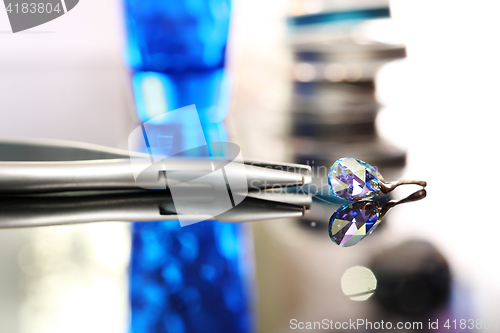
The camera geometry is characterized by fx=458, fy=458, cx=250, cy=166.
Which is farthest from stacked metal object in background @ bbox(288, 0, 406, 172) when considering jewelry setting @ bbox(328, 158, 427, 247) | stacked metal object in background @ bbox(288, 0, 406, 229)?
jewelry setting @ bbox(328, 158, 427, 247)

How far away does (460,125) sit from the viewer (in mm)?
428

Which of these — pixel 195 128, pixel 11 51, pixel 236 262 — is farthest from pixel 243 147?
pixel 11 51

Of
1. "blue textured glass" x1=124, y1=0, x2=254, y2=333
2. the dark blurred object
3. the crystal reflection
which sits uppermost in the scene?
"blue textured glass" x1=124, y1=0, x2=254, y2=333

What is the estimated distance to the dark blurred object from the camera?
176 mm

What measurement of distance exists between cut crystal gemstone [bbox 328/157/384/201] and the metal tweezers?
2cm

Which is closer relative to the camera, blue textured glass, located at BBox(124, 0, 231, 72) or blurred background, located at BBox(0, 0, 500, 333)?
blurred background, located at BBox(0, 0, 500, 333)

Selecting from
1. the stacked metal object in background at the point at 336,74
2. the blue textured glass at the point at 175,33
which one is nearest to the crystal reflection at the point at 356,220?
the stacked metal object in background at the point at 336,74

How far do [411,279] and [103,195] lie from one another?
0.16 m

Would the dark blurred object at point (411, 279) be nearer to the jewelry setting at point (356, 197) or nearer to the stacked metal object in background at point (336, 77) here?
the jewelry setting at point (356, 197)

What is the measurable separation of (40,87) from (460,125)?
47 centimetres

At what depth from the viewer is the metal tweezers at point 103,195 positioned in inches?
9.0

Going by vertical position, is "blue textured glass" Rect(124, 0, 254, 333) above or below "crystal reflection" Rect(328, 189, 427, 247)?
above

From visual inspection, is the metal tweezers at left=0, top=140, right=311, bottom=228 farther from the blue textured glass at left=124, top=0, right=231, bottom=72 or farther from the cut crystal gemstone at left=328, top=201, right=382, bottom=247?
the blue textured glass at left=124, top=0, right=231, bottom=72

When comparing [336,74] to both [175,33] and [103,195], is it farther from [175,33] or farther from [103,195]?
[103,195]
